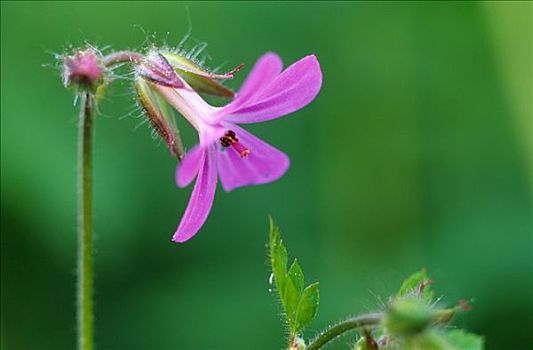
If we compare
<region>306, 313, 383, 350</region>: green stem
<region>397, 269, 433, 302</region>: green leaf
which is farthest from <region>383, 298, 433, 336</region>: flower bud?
<region>397, 269, 433, 302</region>: green leaf

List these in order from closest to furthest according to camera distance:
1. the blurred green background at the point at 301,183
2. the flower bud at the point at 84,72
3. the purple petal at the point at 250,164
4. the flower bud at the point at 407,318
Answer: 1. the flower bud at the point at 407,318
2. the flower bud at the point at 84,72
3. the purple petal at the point at 250,164
4. the blurred green background at the point at 301,183

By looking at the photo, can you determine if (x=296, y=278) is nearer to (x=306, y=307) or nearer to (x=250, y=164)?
(x=306, y=307)

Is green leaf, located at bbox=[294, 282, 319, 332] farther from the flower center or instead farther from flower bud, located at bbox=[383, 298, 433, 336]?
the flower center

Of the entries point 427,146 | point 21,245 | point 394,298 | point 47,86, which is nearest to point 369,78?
point 427,146

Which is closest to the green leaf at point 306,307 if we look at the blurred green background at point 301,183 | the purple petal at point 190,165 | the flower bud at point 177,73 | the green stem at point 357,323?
the green stem at point 357,323

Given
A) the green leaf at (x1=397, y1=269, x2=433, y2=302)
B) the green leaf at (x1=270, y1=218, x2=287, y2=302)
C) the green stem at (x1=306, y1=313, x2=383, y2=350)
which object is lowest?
the green stem at (x1=306, y1=313, x2=383, y2=350)

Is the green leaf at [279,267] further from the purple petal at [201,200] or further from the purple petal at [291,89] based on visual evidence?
the purple petal at [291,89]

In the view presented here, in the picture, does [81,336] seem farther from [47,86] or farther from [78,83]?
[47,86]
